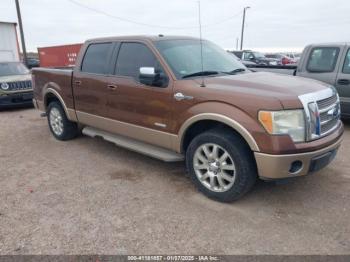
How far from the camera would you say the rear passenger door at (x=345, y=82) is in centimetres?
634

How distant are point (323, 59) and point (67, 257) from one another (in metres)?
6.26

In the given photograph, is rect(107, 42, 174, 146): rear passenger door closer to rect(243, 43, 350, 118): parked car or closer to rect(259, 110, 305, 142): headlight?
rect(259, 110, 305, 142): headlight

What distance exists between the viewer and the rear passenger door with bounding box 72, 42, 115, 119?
486 cm

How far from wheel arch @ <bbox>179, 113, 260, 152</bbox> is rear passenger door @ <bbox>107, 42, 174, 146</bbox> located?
0.24 metres

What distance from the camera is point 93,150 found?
18.4ft

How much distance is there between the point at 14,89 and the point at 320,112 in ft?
28.7

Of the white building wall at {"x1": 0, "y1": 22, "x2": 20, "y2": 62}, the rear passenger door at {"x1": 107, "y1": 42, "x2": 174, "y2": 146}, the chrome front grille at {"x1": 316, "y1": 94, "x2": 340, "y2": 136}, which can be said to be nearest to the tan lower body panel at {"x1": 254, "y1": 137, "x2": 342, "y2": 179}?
the chrome front grille at {"x1": 316, "y1": 94, "x2": 340, "y2": 136}

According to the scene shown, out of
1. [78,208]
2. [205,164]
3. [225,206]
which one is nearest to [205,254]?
[225,206]

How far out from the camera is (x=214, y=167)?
3.61 metres

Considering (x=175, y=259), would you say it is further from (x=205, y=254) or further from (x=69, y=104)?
(x=69, y=104)

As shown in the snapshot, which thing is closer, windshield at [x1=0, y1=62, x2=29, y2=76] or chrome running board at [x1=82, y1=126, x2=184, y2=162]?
chrome running board at [x1=82, y1=126, x2=184, y2=162]

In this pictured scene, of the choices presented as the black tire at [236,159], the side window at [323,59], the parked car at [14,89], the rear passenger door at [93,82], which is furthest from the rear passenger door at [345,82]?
the parked car at [14,89]

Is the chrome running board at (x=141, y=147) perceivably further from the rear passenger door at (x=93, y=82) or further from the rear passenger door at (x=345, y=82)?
the rear passenger door at (x=345, y=82)

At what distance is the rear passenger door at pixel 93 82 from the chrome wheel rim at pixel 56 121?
0.77m
